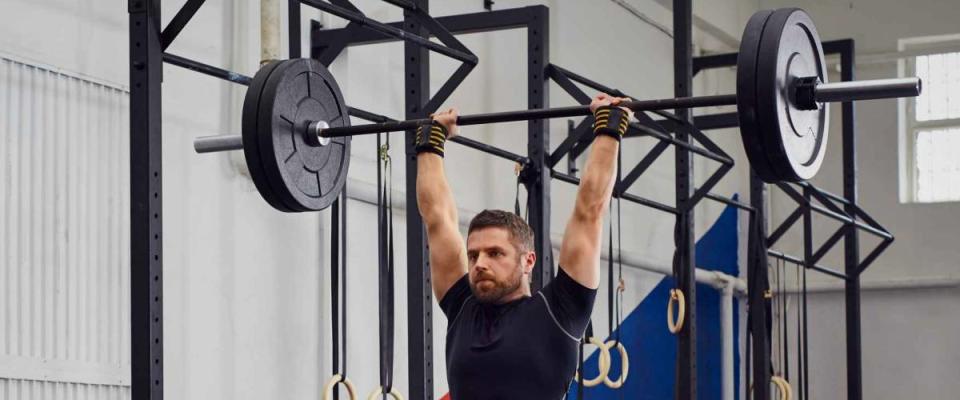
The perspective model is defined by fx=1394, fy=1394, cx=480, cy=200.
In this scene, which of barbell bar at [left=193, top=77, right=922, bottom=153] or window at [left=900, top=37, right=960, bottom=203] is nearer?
barbell bar at [left=193, top=77, right=922, bottom=153]

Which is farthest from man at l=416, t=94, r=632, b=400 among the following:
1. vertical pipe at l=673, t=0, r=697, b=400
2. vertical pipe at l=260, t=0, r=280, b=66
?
vertical pipe at l=673, t=0, r=697, b=400

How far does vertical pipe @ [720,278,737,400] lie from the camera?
9172mm

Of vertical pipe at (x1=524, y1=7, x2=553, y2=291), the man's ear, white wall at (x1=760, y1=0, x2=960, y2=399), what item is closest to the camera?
the man's ear

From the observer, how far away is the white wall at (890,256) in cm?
909

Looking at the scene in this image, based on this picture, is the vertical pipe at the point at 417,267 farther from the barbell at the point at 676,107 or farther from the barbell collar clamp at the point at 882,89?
the barbell collar clamp at the point at 882,89

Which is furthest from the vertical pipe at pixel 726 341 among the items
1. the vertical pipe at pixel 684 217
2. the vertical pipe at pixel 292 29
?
the vertical pipe at pixel 292 29

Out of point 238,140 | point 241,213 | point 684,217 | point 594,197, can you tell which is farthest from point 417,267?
point 684,217

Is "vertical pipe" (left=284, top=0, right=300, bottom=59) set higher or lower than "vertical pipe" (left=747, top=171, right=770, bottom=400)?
higher

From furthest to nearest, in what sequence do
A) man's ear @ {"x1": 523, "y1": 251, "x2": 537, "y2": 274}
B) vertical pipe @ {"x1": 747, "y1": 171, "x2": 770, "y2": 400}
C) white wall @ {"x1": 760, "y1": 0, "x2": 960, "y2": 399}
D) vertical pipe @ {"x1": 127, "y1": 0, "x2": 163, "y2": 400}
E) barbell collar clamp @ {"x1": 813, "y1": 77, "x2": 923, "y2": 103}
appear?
1. white wall @ {"x1": 760, "y1": 0, "x2": 960, "y2": 399}
2. vertical pipe @ {"x1": 747, "y1": 171, "x2": 770, "y2": 400}
3. vertical pipe @ {"x1": 127, "y1": 0, "x2": 163, "y2": 400}
4. man's ear @ {"x1": 523, "y1": 251, "x2": 537, "y2": 274}
5. barbell collar clamp @ {"x1": 813, "y1": 77, "x2": 923, "y2": 103}

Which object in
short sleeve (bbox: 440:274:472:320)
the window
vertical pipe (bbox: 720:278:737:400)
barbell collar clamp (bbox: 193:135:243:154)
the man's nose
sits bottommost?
vertical pipe (bbox: 720:278:737:400)

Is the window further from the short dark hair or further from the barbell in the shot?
the short dark hair

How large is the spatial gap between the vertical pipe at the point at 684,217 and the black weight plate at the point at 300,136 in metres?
2.43

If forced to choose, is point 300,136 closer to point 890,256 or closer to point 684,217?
point 684,217

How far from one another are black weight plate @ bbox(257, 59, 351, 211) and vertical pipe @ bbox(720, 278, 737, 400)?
5.91m
